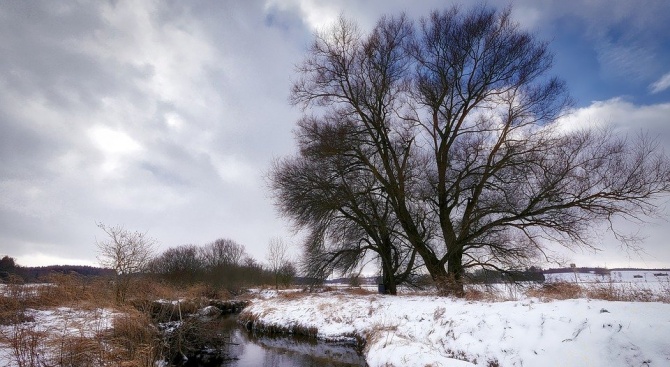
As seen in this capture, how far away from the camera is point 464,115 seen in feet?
51.9

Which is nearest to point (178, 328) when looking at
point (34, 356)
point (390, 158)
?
point (34, 356)

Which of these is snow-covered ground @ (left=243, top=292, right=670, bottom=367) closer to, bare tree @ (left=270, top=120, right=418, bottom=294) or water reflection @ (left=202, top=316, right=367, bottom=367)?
water reflection @ (left=202, top=316, right=367, bottom=367)

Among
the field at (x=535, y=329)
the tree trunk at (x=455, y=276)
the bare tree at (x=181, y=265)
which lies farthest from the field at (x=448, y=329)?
the bare tree at (x=181, y=265)

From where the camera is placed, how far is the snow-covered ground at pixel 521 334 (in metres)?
5.07

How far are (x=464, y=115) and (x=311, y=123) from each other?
699 centimetres

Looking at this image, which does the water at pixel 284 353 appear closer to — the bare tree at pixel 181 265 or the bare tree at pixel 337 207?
the bare tree at pixel 337 207

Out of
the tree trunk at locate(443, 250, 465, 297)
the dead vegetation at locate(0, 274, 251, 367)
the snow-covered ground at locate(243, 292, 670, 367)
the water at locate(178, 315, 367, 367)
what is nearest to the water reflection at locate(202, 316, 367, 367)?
the water at locate(178, 315, 367, 367)

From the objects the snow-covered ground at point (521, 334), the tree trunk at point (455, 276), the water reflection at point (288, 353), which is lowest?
the water reflection at point (288, 353)

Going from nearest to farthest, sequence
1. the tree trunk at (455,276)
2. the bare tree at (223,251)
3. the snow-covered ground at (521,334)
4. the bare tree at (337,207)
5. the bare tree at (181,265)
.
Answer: the snow-covered ground at (521,334) → the tree trunk at (455,276) → the bare tree at (337,207) → the bare tree at (181,265) → the bare tree at (223,251)

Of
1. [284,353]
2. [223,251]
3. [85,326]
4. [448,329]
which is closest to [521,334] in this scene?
[448,329]

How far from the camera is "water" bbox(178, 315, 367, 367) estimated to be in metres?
10.1

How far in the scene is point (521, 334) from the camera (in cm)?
648

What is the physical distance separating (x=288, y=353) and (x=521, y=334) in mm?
7481

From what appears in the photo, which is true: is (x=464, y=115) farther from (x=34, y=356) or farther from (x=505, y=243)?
(x=34, y=356)
